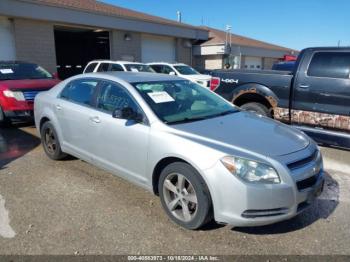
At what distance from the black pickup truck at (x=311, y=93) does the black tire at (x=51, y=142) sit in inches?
142

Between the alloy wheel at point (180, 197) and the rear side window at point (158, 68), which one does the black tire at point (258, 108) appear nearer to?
the alloy wheel at point (180, 197)

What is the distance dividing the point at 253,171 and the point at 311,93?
11.4 ft

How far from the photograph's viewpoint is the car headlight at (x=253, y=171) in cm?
291

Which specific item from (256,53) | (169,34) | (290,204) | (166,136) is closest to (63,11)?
(169,34)

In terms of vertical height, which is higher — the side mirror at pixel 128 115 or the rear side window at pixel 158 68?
the rear side window at pixel 158 68

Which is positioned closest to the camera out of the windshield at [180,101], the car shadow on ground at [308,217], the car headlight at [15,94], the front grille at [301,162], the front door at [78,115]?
the front grille at [301,162]

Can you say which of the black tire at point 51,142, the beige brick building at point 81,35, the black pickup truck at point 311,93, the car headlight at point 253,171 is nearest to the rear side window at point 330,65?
the black pickup truck at point 311,93

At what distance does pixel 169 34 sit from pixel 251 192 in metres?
19.6

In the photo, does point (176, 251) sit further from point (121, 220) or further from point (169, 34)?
point (169, 34)

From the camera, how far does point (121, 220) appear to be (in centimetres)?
354

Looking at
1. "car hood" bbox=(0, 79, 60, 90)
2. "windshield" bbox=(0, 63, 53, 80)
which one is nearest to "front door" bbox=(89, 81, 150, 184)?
"car hood" bbox=(0, 79, 60, 90)

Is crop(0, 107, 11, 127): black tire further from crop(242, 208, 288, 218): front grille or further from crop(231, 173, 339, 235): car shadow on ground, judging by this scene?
crop(242, 208, 288, 218): front grille

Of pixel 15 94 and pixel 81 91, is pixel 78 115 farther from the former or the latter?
pixel 15 94

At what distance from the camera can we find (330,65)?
5.71 meters
